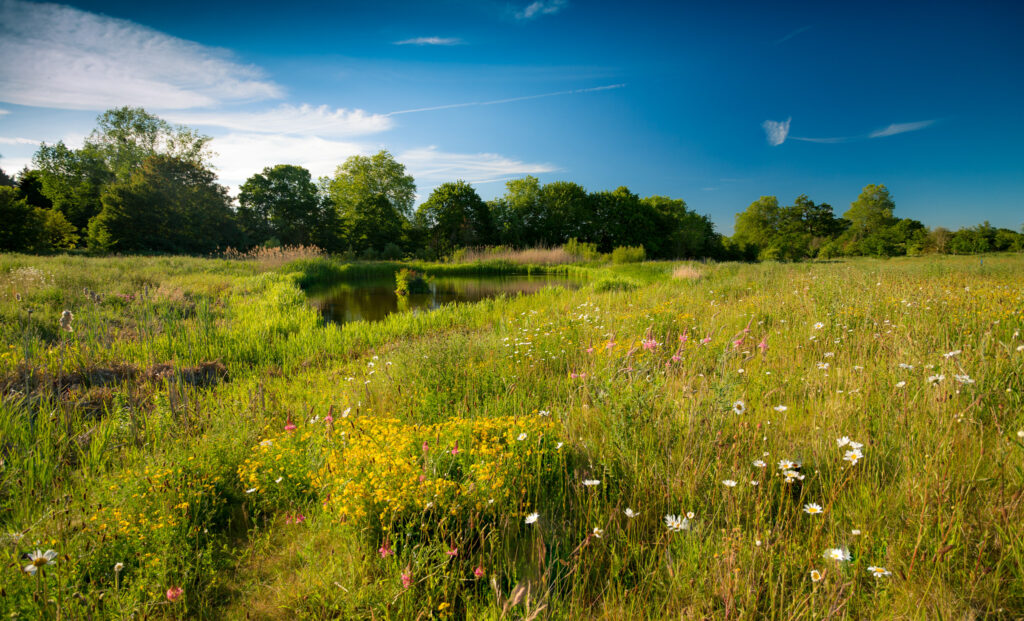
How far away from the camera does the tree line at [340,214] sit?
29.1 meters

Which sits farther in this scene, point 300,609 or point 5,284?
point 5,284

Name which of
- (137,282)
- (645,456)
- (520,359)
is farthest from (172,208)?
(645,456)

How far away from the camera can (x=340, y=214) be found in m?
42.8

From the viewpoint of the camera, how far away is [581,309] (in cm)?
848

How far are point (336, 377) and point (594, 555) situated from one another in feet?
13.4

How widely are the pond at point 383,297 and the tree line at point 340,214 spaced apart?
15.1 metres

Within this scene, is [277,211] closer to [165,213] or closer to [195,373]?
A: [165,213]

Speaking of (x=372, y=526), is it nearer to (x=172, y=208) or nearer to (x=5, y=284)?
(x=5, y=284)

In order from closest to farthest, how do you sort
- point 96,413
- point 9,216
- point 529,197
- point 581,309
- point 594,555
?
point 594,555 → point 96,413 → point 581,309 → point 9,216 → point 529,197

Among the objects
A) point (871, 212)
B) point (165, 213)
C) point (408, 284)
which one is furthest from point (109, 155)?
point (871, 212)

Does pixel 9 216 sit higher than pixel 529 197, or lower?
lower

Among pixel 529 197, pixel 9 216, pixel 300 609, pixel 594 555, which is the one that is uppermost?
pixel 529 197

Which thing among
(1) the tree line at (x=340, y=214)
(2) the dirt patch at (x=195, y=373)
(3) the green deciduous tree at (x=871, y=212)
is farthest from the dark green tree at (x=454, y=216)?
(3) the green deciduous tree at (x=871, y=212)

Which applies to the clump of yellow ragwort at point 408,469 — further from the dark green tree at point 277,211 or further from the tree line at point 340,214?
the dark green tree at point 277,211
